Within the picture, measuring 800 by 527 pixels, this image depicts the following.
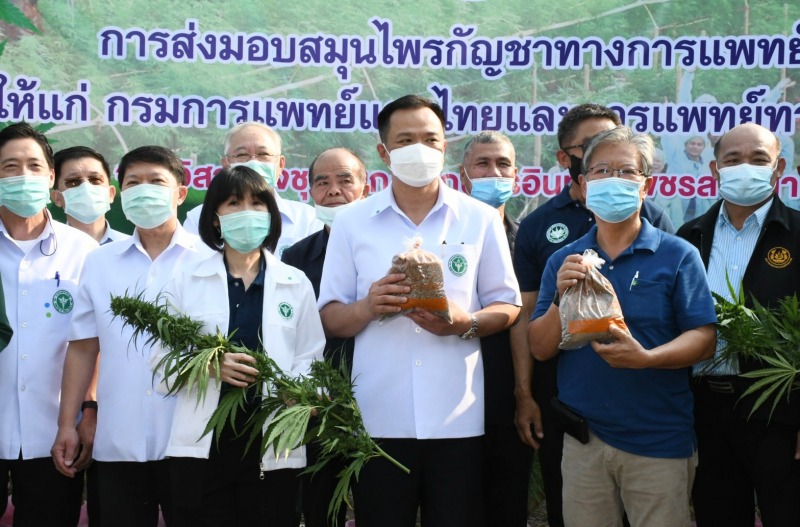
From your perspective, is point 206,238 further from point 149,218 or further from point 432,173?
point 432,173

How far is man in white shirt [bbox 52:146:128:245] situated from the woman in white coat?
1316mm

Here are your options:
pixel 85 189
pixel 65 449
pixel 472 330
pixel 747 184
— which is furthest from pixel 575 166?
pixel 65 449

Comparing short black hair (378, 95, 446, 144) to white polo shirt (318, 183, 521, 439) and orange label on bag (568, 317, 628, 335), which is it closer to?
white polo shirt (318, 183, 521, 439)

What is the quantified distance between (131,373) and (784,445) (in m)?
2.78

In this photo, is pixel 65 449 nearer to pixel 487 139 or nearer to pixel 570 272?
pixel 570 272

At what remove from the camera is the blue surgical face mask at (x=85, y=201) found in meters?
5.34

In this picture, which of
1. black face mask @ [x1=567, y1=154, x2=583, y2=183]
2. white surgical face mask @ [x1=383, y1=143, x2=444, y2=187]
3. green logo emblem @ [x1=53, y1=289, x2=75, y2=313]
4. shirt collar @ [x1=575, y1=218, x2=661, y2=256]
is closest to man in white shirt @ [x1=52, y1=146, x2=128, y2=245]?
green logo emblem @ [x1=53, y1=289, x2=75, y2=313]

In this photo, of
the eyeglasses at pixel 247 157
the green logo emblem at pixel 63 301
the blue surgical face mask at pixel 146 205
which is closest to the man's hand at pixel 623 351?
the blue surgical face mask at pixel 146 205

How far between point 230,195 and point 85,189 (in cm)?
144

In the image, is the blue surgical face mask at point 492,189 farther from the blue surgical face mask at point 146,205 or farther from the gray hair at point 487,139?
the blue surgical face mask at point 146,205

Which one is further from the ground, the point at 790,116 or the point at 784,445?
the point at 790,116

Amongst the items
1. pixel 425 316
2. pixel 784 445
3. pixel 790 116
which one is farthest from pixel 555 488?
pixel 790 116

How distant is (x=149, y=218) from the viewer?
460 cm

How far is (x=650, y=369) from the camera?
3936mm
